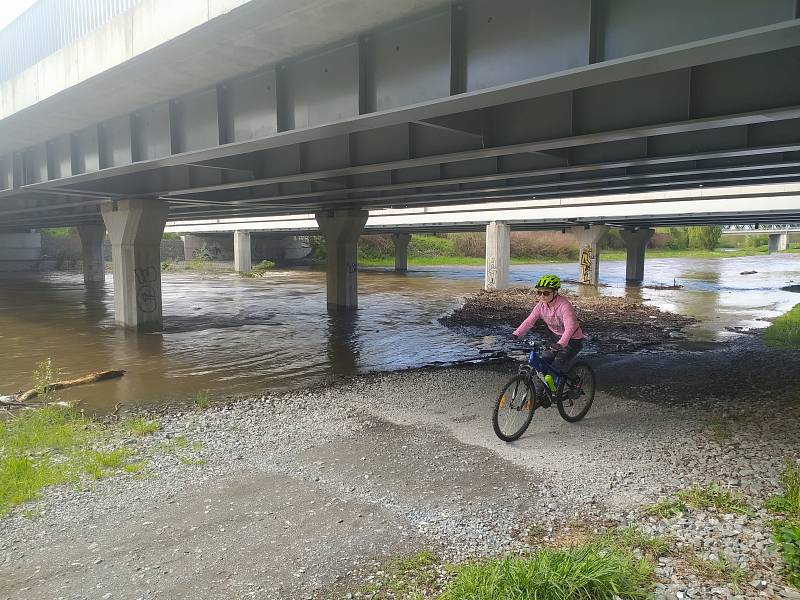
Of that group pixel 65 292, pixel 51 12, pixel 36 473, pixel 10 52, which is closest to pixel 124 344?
pixel 10 52

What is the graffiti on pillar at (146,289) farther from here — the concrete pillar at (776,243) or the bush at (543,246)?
the concrete pillar at (776,243)

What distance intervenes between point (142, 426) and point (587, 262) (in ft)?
118

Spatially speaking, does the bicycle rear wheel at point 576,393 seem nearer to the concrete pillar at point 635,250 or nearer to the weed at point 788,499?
the weed at point 788,499

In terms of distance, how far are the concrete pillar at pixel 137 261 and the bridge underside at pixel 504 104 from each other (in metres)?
4.50

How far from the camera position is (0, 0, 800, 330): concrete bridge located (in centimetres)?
642

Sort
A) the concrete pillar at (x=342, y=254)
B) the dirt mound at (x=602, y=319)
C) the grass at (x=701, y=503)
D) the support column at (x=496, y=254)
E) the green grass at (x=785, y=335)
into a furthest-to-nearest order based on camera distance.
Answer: the support column at (x=496, y=254)
the concrete pillar at (x=342, y=254)
the dirt mound at (x=602, y=319)
the green grass at (x=785, y=335)
the grass at (x=701, y=503)

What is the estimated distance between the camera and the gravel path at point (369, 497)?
456 centimetres

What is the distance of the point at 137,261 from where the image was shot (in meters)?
21.1

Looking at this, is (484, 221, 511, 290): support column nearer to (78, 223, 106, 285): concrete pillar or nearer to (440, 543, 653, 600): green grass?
(78, 223, 106, 285): concrete pillar

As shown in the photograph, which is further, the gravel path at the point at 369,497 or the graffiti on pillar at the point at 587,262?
the graffiti on pillar at the point at 587,262

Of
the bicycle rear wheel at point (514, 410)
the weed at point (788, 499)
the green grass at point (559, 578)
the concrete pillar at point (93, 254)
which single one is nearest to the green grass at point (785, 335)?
the weed at point (788, 499)

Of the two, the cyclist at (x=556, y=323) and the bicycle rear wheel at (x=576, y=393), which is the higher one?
the cyclist at (x=556, y=323)

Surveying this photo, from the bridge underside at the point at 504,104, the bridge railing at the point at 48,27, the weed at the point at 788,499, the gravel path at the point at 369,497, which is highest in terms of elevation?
the bridge railing at the point at 48,27

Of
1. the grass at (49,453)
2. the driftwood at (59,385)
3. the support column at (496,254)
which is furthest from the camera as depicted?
the support column at (496,254)
